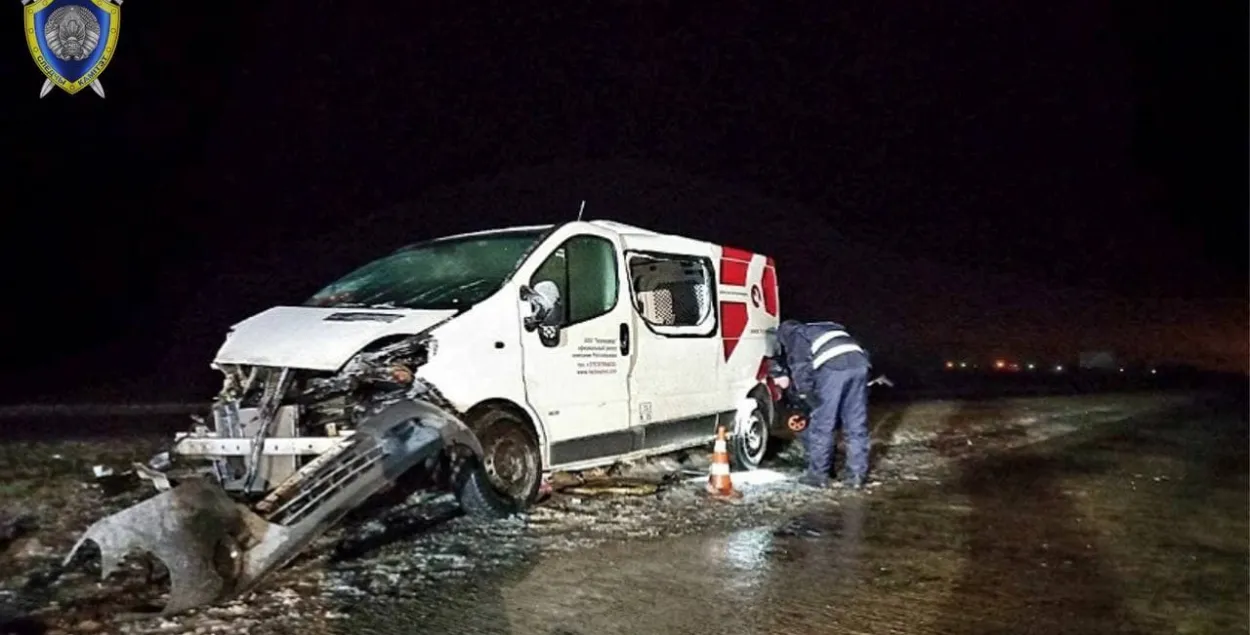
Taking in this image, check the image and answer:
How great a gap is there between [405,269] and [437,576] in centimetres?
283

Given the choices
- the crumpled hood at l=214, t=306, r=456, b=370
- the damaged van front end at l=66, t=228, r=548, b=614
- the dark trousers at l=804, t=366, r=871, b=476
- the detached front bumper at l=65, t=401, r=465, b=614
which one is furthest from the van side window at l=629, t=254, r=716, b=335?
the detached front bumper at l=65, t=401, r=465, b=614

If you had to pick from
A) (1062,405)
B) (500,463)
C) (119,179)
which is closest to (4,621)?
(500,463)

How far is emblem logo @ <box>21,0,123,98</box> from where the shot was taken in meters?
10.3

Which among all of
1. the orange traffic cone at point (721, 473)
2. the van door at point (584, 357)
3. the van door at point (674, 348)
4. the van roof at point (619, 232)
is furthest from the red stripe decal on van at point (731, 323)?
the van door at point (584, 357)

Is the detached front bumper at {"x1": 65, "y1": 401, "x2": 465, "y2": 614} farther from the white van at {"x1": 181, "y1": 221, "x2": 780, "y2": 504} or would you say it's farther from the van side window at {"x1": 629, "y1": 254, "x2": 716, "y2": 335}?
the van side window at {"x1": 629, "y1": 254, "x2": 716, "y2": 335}

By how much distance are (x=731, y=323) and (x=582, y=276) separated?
88.8 inches

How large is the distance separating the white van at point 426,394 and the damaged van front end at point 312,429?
0.04 feet

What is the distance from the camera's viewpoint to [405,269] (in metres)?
7.84

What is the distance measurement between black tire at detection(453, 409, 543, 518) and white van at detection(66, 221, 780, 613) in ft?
0.03

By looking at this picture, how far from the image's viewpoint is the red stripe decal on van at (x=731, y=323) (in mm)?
9469

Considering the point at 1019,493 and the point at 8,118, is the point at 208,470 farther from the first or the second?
the point at 8,118

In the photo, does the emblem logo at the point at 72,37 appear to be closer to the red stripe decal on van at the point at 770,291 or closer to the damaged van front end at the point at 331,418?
the damaged van front end at the point at 331,418

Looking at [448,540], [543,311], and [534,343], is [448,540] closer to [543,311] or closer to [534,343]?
[534,343]

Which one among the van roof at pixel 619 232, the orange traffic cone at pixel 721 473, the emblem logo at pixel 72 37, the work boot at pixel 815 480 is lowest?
the work boot at pixel 815 480
